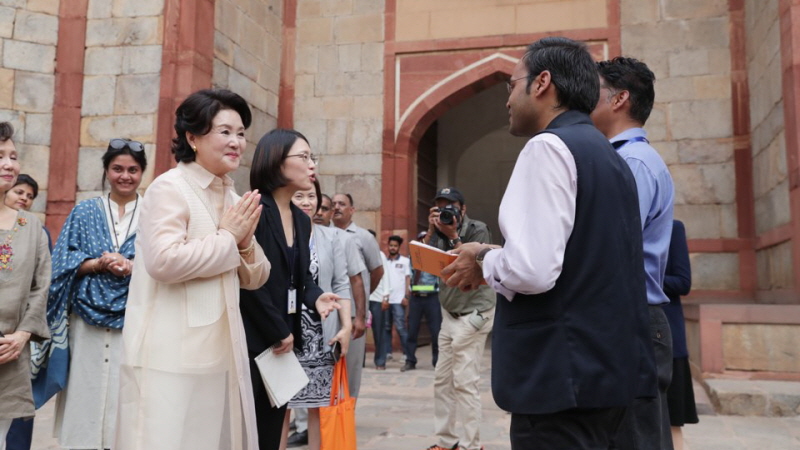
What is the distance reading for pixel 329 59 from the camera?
10.4 m

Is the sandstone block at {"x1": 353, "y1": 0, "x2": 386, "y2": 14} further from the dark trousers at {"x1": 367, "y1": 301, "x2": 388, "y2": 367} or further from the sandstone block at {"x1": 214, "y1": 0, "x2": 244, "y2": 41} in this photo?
the dark trousers at {"x1": 367, "y1": 301, "x2": 388, "y2": 367}

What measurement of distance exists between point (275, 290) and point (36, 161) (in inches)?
276

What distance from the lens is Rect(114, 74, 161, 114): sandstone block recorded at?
8281mm

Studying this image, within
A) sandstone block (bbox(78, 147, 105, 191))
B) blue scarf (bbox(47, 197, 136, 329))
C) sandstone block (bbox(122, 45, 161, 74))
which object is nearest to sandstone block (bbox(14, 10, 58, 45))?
sandstone block (bbox(122, 45, 161, 74))

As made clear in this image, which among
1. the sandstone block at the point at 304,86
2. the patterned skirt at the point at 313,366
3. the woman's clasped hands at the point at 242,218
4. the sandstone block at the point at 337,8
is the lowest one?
the patterned skirt at the point at 313,366

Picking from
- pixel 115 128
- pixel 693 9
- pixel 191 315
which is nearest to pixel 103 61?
pixel 115 128

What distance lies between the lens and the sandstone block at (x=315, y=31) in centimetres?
1040

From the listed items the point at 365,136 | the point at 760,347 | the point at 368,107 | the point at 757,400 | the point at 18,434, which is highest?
the point at 368,107

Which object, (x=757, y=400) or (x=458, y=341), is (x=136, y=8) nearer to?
(x=458, y=341)

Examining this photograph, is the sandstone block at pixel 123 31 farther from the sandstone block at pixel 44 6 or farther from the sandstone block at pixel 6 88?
the sandstone block at pixel 6 88

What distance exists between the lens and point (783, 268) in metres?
7.58

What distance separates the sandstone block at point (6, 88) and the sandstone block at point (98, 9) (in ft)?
3.88

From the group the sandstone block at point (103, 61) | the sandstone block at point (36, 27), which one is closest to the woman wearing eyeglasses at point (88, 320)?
the sandstone block at point (103, 61)

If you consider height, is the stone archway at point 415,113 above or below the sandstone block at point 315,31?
below
